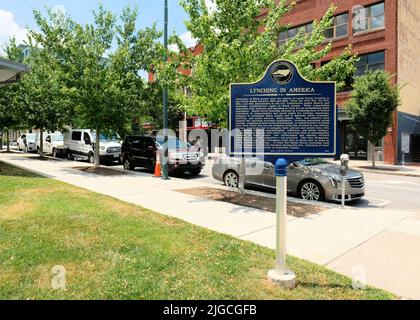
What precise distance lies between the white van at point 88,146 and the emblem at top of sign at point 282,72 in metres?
14.6

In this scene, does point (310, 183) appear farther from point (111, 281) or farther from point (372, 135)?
point (372, 135)

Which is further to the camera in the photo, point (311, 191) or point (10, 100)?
point (10, 100)

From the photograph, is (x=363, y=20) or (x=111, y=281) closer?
(x=111, y=281)

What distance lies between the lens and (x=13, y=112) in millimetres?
23062

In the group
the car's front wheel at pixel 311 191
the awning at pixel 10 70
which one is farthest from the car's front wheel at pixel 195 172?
the awning at pixel 10 70

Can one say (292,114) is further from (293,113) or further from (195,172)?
(195,172)

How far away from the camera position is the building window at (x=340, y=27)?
26859 mm

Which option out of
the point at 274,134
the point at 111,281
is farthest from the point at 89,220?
the point at 274,134

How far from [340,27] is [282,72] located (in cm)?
2543

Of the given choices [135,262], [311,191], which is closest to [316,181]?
[311,191]

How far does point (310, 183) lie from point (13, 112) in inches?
812

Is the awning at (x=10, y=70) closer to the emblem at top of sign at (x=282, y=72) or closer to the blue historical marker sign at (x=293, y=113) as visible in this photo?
the blue historical marker sign at (x=293, y=113)

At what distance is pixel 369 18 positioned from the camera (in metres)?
25.6
